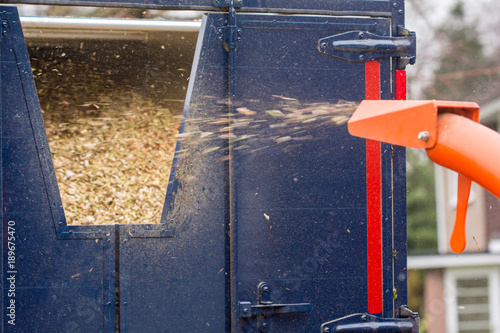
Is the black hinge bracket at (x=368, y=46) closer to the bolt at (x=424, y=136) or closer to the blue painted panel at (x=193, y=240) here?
the blue painted panel at (x=193, y=240)

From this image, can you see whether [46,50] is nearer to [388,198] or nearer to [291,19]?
[291,19]

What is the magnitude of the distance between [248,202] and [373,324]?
86 centimetres

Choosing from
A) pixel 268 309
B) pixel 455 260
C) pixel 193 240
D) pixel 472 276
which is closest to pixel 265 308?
pixel 268 309

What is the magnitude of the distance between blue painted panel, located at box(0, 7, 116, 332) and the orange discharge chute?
1.33 metres

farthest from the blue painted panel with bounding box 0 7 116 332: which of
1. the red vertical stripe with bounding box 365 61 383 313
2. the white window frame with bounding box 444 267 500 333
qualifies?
the white window frame with bounding box 444 267 500 333

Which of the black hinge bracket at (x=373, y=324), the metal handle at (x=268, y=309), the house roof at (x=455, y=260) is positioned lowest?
the house roof at (x=455, y=260)

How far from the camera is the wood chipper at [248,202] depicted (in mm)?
2502

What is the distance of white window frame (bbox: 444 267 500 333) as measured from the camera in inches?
456

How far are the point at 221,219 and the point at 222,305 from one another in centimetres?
41

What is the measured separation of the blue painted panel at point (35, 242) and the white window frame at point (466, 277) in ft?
36.0

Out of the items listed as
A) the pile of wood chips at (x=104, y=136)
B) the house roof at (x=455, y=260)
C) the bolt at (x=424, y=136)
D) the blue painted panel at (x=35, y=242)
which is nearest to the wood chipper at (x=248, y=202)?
the blue painted panel at (x=35, y=242)

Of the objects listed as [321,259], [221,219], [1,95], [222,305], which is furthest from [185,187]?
[1,95]

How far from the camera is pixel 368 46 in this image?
276 centimetres

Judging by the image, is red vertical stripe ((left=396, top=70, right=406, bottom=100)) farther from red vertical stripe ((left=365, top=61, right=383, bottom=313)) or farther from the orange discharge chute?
the orange discharge chute
